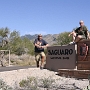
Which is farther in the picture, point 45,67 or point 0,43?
point 0,43

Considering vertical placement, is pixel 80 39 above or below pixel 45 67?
above

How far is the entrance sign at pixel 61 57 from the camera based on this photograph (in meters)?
13.7

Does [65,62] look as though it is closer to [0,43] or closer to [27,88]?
[27,88]

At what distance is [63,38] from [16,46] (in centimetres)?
1071

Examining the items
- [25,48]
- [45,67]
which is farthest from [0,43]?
[45,67]

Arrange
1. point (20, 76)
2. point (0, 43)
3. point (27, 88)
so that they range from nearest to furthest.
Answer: point (27, 88) < point (20, 76) < point (0, 43)

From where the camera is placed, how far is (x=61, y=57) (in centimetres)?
1422

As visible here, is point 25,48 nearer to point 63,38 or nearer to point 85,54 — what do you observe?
point 63,38

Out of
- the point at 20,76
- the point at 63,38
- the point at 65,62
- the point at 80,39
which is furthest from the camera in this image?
the point at 63,38

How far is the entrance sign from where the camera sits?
44.8ft

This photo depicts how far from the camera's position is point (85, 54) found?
A: 41.7 feet

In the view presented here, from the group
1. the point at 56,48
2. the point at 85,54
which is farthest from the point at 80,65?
the point at 56,48

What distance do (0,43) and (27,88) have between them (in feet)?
101

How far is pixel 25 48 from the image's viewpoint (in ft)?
142
